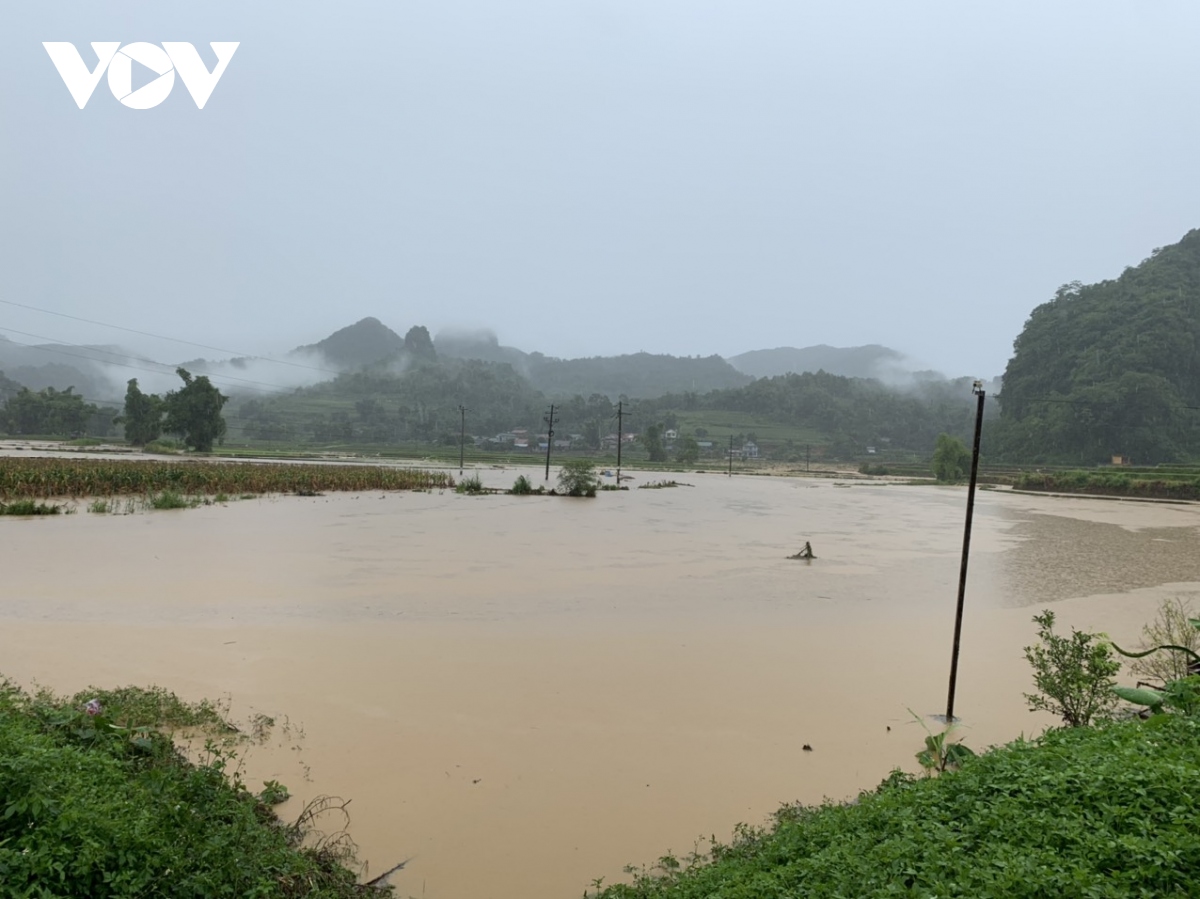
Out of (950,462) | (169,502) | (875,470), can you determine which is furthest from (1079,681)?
(875,470)

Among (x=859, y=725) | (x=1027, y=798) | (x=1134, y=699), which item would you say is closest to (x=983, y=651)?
(x=859, y=725)

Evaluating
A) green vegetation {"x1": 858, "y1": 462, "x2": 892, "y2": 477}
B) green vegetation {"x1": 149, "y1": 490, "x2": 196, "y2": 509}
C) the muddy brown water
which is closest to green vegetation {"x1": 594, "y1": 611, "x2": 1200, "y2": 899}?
the muddy brown water

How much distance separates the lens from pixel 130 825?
2.97 meters

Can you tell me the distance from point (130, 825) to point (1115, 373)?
8147 centimetres

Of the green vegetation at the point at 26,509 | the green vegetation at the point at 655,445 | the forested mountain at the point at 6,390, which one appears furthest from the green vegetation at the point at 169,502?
the forested mountain at the point at 6,390

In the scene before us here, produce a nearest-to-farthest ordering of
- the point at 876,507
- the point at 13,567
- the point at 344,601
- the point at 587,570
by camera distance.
Answer: the point at 344,601, the point at 13,567, the point at 587,570, the point at 876,507

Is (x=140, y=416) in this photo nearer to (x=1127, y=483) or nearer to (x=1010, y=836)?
(x=1010, y=836)

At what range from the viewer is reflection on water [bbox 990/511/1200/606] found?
13.3 metres

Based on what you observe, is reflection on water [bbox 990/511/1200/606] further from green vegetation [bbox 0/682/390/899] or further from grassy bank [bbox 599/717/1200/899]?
green vegetation [bbox 0/682/390/899]

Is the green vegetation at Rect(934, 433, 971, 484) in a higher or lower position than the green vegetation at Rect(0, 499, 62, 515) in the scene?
higher

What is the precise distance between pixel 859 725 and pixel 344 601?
7.23m

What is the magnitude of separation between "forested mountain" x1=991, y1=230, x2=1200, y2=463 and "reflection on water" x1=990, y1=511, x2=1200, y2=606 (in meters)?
46.2

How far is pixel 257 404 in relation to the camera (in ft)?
393

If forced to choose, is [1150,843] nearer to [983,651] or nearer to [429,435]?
[983,651]
